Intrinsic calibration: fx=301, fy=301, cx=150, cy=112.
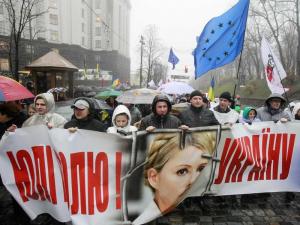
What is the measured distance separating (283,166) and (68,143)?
2.98 metres

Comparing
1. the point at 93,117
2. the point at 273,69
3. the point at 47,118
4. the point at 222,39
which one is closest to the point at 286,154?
the point at 273,69

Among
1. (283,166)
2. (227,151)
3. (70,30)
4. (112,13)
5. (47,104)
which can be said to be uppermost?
(112,13)

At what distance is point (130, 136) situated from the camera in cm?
347

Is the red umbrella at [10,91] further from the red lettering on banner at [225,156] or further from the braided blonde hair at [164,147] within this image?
the red lettering on banner at [225,156]

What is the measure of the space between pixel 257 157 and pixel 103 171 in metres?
2.14

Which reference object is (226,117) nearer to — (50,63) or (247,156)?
(247,156)

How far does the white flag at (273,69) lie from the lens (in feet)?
18.6

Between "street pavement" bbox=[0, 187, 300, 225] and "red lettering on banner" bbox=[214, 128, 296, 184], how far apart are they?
49 cm

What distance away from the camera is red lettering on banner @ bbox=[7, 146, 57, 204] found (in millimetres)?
3477

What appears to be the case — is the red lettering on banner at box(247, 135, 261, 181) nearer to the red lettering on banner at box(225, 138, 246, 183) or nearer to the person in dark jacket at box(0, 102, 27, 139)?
the red lettering on banner at box(225, 138, 246, 183)

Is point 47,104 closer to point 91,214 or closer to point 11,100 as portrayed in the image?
point 11,100

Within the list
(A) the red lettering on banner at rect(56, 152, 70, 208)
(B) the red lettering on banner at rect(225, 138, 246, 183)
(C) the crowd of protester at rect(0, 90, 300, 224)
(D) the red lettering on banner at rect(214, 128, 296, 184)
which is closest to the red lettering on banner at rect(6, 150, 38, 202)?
(C) the crowd of protester at rect(0, 90, 300, 224)

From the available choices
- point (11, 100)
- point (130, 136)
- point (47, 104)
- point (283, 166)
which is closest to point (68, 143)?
point (130, 136)

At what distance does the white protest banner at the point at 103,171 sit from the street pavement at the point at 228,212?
1.51 feet
